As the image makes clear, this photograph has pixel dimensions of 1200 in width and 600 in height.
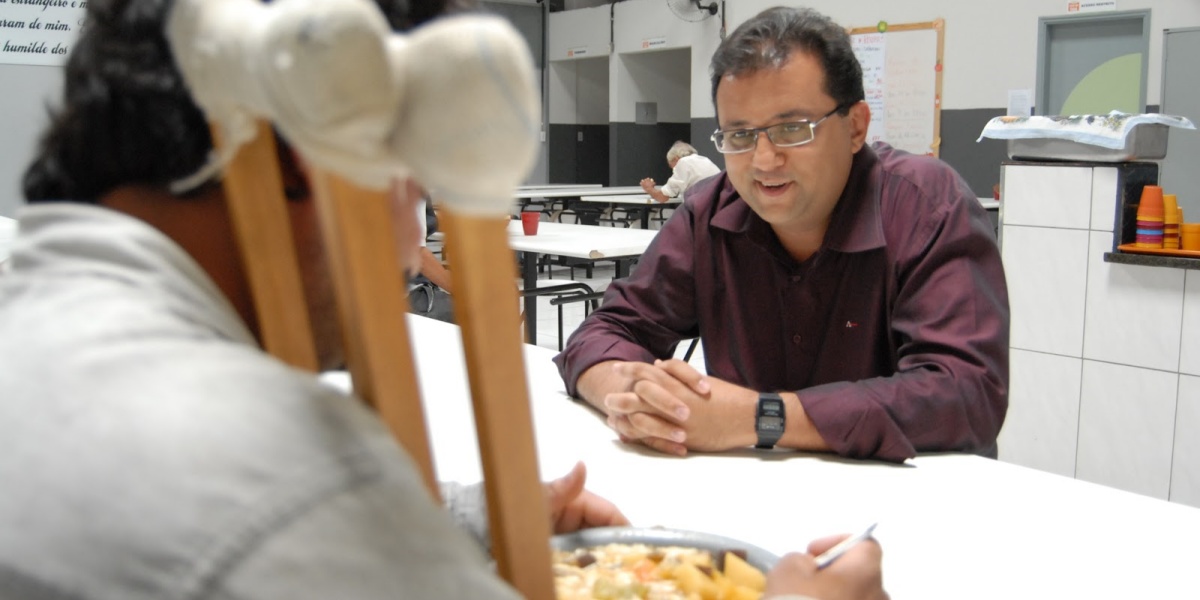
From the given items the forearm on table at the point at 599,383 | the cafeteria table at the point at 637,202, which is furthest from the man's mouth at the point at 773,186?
the cafeteria table at the point at 637,202

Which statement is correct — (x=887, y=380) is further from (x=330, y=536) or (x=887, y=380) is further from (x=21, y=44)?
(x=21, y=44)

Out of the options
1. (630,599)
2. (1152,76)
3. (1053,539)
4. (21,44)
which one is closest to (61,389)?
(630,599)

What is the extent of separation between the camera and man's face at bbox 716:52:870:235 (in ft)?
5.98

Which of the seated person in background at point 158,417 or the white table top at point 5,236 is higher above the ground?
the seated person in background at point 158,417

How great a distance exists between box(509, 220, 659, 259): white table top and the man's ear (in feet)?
7.25

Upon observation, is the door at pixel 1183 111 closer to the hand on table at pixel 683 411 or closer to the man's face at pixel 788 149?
the man's face at pixel 788 149

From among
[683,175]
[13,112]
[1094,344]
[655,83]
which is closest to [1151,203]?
[1094,344]

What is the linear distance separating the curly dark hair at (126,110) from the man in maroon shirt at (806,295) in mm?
983

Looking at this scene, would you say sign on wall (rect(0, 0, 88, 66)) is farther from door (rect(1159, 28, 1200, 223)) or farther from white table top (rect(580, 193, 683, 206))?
door (rect(1159, 28, 1200, 223))

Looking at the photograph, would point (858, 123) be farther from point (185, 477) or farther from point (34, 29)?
point (34, 29)

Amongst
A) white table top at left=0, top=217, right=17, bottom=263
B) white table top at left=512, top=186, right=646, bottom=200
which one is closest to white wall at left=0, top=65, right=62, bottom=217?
white table top at left=0, top=217, right=17, bottom=263

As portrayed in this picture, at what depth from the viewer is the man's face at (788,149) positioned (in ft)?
5.98

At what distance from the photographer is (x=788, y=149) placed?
1.82m

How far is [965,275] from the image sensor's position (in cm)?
172
